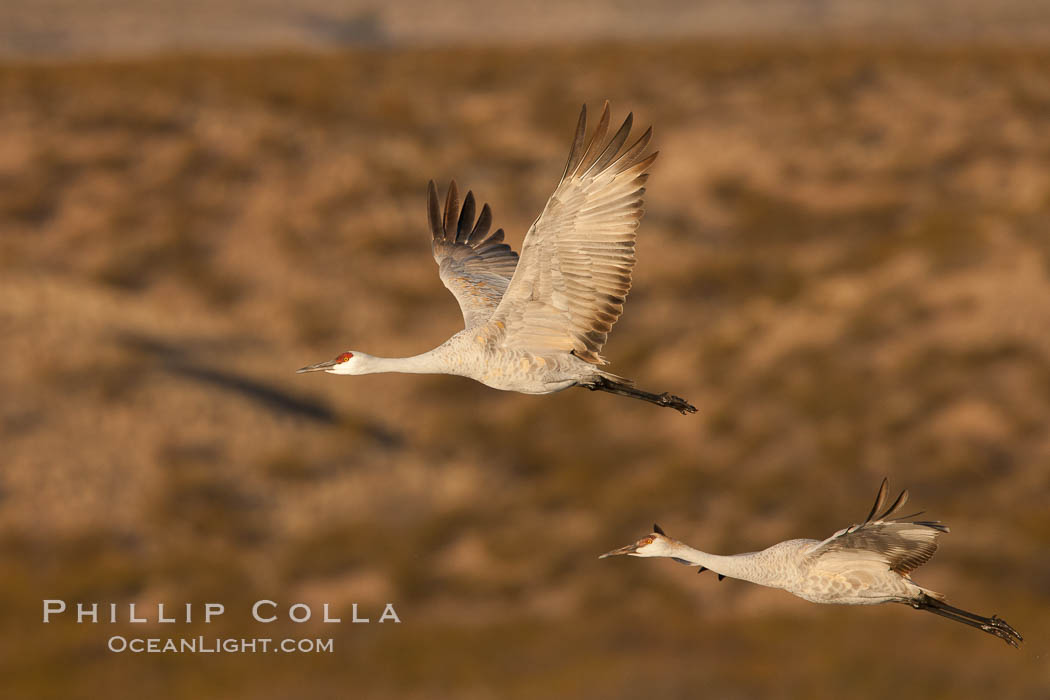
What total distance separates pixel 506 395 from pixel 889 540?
22.7 metres

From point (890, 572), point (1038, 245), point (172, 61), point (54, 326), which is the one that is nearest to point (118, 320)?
point (54, 326)

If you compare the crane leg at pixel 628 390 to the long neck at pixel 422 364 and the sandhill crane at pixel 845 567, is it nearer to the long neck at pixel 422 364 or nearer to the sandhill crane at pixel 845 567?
the long neck at pixel 422 364

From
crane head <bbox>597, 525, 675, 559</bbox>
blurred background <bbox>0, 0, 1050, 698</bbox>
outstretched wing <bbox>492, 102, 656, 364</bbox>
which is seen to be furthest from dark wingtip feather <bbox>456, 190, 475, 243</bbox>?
blurred background <bbox>0, 0, 1050, 698</bbox>

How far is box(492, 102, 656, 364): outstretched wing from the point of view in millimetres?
12438

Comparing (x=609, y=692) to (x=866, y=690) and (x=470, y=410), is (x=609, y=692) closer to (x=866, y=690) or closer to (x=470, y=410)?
(x=866, y=690)

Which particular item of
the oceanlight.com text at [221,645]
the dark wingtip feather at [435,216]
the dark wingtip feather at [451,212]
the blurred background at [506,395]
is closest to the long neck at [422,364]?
the dark wingtip feather at [435,216]

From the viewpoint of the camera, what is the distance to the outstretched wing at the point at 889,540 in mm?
10328

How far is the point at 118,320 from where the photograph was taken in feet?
111

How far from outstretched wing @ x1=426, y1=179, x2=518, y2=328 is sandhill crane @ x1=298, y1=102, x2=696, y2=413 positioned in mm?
2184

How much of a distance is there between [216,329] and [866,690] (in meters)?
15.1

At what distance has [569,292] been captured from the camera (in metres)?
12.6

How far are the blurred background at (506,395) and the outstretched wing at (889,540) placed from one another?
18152 millimetres

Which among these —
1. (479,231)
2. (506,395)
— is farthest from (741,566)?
(506,395)

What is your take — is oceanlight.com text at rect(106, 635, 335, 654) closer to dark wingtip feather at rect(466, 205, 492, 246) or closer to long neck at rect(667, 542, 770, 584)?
dark wingtip feather at rect(466, 205, 492, 246)
